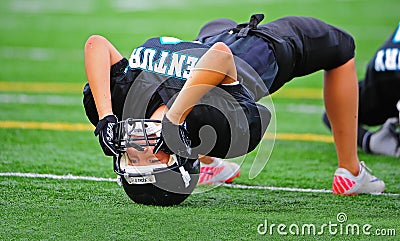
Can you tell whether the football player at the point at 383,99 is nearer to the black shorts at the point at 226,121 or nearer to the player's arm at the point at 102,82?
the black shorts at the point at 226,121

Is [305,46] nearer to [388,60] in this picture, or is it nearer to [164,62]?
[164,62]

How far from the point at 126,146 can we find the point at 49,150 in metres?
1.96

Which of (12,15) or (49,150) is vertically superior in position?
(49,150)

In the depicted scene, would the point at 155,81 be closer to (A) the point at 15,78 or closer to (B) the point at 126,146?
(B) the point at 126,146

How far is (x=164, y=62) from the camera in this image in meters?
3.80

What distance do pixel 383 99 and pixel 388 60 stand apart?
295mm

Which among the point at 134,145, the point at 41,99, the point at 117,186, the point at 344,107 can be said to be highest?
the point at 134,145

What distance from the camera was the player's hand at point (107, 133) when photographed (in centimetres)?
357

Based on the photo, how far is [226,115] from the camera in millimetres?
3711

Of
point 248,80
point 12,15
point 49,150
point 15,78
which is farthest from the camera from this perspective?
point 12,15

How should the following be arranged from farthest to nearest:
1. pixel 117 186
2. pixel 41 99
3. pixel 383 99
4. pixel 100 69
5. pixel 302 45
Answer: pixel 41 99, pixel 383 99, pixel 117 186, pixel 302 45, pixel 100 69

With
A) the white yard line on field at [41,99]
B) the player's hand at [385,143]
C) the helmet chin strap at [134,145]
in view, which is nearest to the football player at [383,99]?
the player's hand at [385,143]

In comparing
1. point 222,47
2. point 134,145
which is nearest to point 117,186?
point 134,145

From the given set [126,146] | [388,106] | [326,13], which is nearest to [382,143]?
[388,106]
